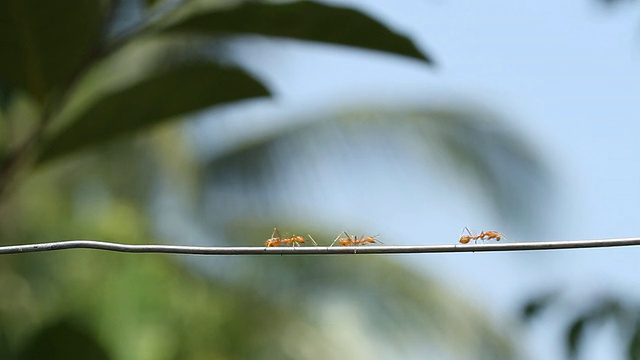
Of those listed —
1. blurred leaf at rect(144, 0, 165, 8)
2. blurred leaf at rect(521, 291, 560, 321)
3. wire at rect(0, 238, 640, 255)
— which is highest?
blurred leaf at rect(144, 0, 165, 8)

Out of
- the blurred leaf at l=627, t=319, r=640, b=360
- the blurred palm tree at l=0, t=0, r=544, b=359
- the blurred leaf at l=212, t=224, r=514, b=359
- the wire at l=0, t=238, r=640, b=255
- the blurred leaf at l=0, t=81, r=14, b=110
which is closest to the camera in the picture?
the wire at l=0, t=238, r=640, b=255

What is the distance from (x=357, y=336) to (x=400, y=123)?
230 centimetres

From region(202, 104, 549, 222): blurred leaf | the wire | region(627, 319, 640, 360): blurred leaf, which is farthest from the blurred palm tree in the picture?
the wire

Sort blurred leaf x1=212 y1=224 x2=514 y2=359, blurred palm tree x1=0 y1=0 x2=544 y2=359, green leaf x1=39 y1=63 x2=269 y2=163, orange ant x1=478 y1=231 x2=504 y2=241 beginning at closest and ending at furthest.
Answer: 1. orange ant x1=478 y1=231 x2=504 y2=241
2. green leaf x1=39 y1=63 x2=269 y2=163
3. blurred palm tree x1=0 y1=0 x2=544 y2=359
4. blurred leaf x1=212 y1=224 x2=514 y2=359

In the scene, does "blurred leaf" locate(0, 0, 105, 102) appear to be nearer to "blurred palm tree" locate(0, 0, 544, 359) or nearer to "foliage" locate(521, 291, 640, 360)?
"foliage" locate(521, 291, 640, 360)

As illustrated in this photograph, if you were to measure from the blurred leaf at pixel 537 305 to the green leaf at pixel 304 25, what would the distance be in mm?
572

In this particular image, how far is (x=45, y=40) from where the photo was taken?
2338mm

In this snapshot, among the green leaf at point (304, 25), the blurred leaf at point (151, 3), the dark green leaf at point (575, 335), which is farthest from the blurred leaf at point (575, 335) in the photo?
the blurred leaf at point (151, 3)

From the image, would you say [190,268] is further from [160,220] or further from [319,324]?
[319,324]

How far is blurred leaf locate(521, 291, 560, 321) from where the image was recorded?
2.47 metres

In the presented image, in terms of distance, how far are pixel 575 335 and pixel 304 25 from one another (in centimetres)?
78

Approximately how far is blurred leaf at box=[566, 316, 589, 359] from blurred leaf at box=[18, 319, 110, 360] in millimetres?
1010

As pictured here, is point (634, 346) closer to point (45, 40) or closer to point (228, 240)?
point (45, 40)

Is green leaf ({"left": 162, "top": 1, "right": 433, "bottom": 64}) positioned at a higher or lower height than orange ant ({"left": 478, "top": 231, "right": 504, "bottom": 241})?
higher
